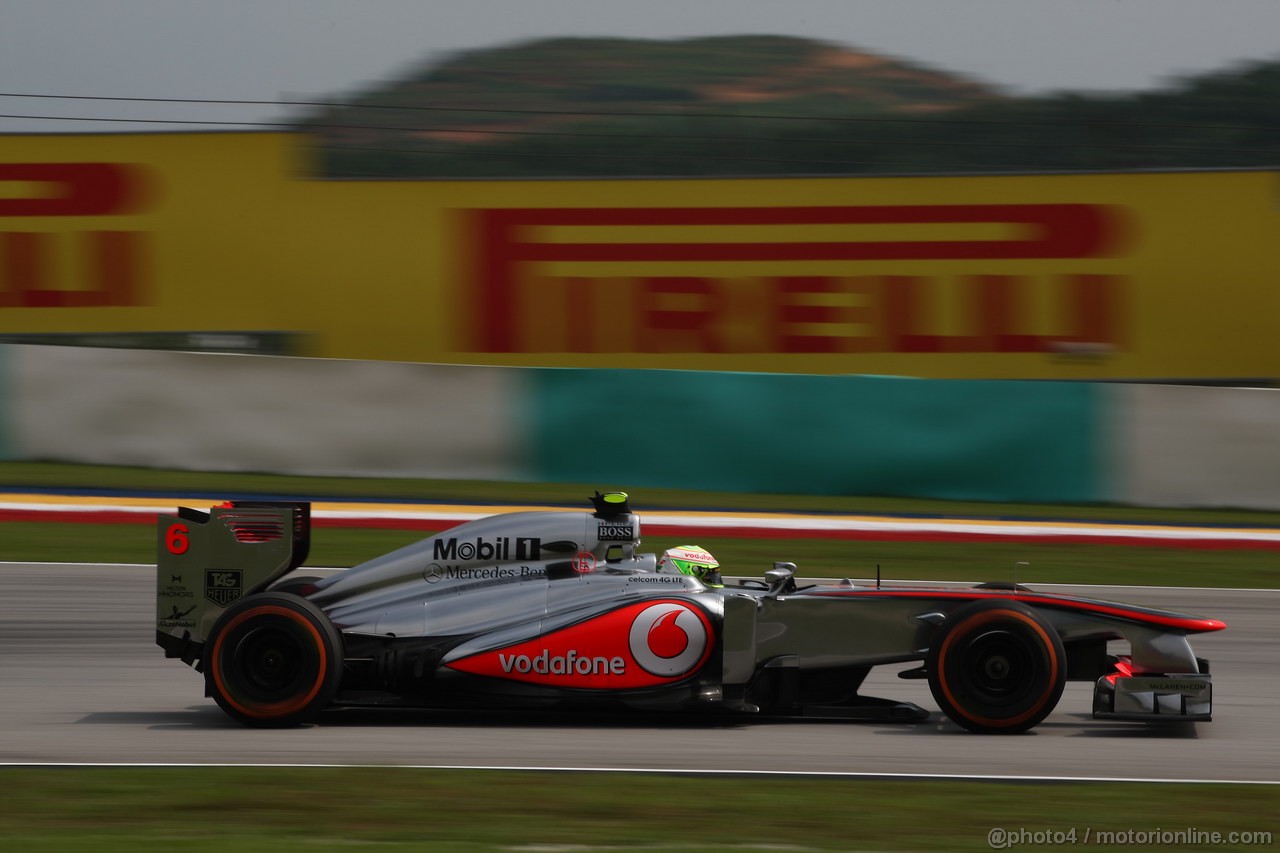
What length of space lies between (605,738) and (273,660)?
5.13 feet

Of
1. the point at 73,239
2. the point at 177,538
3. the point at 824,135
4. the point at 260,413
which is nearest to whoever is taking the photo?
the point at 177,538

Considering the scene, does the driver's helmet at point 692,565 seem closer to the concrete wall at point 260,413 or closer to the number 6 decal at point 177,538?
the number 6 decal at point 177,538

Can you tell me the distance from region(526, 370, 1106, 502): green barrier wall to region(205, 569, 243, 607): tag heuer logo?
8.39 m

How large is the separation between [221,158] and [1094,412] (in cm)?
1172

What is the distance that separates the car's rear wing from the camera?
6723mm

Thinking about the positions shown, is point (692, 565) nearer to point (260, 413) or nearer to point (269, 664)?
point (269, 664)

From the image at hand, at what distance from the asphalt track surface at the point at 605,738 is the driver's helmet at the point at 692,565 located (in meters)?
0.70

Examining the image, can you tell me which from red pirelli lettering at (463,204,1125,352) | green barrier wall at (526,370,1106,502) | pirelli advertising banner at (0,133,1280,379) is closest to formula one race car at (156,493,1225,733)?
green barrier wall at (526,370,1106,502)

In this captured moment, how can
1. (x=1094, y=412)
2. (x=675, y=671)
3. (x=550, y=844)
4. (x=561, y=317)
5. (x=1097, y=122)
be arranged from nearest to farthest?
(x=550, y=844), (x=675, y=671), (x=1094, y=412), (x=561, y=317), (x=1097, y=122)

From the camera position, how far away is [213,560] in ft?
22.2

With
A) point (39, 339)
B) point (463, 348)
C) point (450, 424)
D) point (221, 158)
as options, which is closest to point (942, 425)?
point (450, 424)

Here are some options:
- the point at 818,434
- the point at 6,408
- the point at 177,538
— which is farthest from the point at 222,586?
the point at 6,408

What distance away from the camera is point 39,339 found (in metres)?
18.5

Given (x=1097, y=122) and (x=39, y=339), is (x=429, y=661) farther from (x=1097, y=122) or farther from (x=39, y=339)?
(x=1097, y=122)
